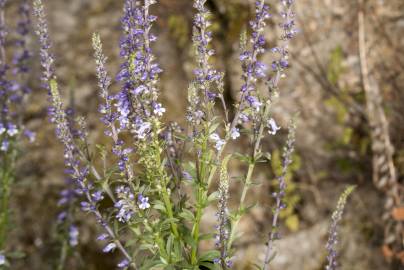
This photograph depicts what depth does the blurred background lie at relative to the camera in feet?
18.9

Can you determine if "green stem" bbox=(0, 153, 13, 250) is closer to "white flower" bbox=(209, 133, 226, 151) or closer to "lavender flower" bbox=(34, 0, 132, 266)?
"lavender flower" bbox=(34, 0, 132, 266)

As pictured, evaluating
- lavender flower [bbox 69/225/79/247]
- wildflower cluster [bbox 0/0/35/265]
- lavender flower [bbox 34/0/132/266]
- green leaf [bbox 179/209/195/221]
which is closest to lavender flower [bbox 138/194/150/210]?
green leaf [bbox 179/209/195/221]

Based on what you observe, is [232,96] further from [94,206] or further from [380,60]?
[94,206]

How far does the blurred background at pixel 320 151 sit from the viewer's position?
575 cm

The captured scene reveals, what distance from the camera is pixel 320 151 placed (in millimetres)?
6227

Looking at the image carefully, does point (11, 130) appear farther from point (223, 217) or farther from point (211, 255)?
point (223, 217)

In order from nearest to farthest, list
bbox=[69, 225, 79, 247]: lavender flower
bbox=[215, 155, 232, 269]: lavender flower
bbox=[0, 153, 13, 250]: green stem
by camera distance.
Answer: bbox=[215, 155, 232, 269]: lavender flower → bbox=[0, 153, 13, 250]: green stem → bbox=[69, 225, 79, 247]: lavender flower

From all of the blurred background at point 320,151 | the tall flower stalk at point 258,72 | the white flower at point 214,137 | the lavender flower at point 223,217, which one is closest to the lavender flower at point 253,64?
the tall flower stalk at point 258,72

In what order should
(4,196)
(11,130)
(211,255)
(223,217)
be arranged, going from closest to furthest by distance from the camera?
(223,217) → (211,255) → (11,130) → (4,196)

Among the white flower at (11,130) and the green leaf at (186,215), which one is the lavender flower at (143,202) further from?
the white flower at (11,130)

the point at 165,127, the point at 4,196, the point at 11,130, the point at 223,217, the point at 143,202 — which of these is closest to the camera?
the point at 223,217

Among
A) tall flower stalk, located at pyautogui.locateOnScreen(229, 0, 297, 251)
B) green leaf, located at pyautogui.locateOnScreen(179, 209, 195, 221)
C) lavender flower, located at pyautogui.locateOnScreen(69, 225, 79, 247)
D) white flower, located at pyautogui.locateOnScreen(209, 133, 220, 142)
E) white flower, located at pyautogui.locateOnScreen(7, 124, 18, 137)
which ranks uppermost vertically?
white flower, located at pyautogui.locateOnScreen(7, 124, 18, 137)

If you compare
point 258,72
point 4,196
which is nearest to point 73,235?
point 4,196

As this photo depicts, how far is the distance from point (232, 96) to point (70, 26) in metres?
2.93
